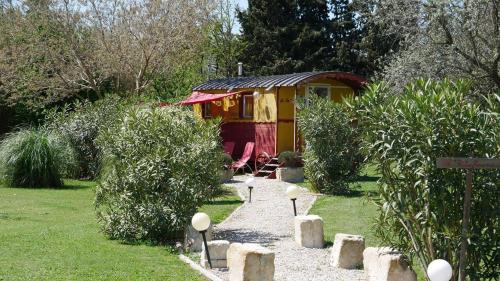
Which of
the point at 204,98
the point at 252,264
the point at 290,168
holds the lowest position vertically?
the point at 252,264

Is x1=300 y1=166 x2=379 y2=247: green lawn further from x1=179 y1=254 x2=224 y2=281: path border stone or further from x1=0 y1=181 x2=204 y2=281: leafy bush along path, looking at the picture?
x1=0 y1=181 x2=204 y2=281: leafy bush along path

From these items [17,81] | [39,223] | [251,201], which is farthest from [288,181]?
[17,81]

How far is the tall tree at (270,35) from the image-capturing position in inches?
1374

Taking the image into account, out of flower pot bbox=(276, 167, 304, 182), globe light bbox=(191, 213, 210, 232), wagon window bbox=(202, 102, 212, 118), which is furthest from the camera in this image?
wagon window bbox=(202, 102, 212, 118)

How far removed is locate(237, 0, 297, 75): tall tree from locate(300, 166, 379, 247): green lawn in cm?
1994

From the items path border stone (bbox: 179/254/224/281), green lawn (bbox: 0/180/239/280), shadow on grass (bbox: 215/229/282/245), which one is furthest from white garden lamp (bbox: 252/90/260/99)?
path border stone (bbox: 179/254/224/281)

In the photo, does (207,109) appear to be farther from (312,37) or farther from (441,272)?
(441,272)

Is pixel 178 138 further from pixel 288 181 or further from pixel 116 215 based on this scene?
pixel 288 181

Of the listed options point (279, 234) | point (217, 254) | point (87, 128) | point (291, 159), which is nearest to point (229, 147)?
point (291, 159)

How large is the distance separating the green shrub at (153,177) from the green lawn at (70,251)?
1.39 feet

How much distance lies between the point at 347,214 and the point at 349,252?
4.17 m

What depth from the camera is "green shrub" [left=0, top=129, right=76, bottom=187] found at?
16875mm

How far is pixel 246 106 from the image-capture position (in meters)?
21.6

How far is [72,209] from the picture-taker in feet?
42.1
